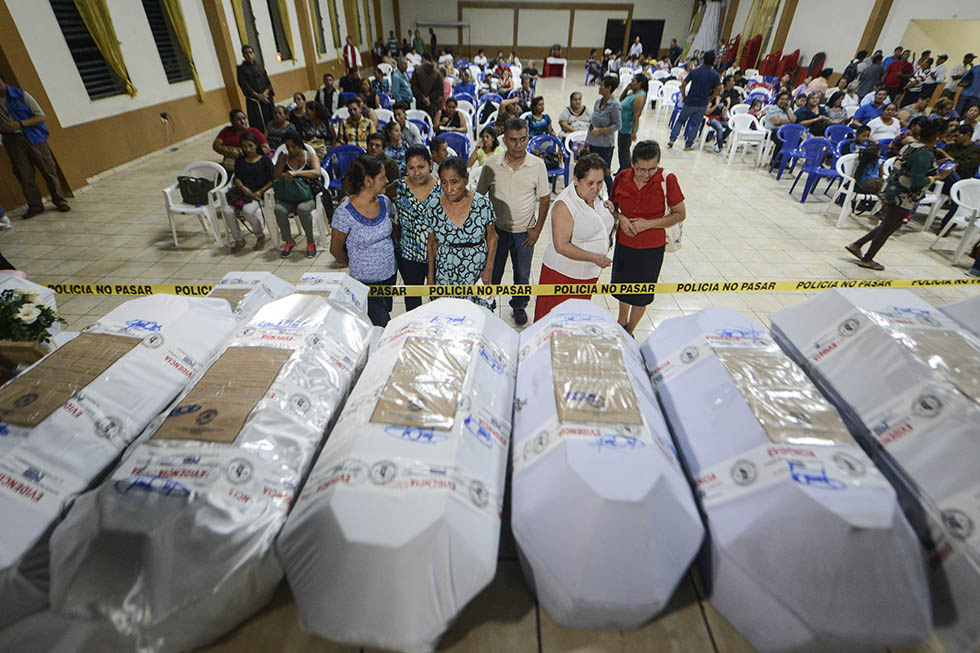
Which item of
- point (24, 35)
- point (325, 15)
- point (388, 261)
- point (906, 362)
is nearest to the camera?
point (906, 362)

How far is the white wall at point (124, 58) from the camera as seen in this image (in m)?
6.11

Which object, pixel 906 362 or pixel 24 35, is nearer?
pixel 906 362

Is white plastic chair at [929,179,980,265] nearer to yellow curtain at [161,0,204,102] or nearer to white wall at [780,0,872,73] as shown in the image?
white wall at [780,0,872,73]

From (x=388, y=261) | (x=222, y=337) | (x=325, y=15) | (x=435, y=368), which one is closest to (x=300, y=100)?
(x=388, y=261)

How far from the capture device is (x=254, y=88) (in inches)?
335

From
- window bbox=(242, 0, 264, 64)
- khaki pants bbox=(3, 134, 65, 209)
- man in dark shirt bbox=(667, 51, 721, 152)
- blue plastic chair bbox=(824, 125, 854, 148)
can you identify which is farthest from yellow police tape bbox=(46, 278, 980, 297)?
window bbox=(242, 0, 264, 64)

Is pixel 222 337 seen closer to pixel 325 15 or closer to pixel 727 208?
pixel 727 208

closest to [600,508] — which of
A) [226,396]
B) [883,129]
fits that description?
[226,396]

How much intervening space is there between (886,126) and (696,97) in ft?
10.4

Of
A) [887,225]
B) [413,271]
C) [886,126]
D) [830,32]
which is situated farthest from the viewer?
[830,32]

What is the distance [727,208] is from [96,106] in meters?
9.88

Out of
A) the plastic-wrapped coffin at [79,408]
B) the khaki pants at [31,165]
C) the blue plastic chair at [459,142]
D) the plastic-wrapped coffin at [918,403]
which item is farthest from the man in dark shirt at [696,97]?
the khaki pants at [31,165]

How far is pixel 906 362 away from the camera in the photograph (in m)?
1.66

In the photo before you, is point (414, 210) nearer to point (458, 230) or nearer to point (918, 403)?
point (458, 230)
